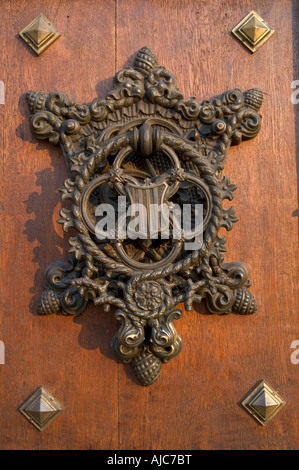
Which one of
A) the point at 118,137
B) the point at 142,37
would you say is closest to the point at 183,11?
the point at 142,37

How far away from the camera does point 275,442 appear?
37.3 inches

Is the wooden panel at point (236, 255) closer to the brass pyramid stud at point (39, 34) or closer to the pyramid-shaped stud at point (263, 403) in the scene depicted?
the pyramid-shaped stud at point (263, 403)

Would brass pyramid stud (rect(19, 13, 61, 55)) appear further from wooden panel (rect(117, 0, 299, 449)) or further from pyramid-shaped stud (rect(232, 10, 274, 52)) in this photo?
pyramid-shaped stud (rect(232, 10, 274, 52))

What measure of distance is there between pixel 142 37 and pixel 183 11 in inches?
4.1

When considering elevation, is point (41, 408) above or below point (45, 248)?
below

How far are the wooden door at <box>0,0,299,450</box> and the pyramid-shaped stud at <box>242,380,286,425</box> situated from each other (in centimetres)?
1

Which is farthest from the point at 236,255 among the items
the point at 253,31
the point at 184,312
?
the point at 253,31

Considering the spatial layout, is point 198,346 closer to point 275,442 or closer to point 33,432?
point 275,442

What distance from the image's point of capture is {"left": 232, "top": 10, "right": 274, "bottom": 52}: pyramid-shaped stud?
1023 millimetres

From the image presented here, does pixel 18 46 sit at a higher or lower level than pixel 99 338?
higher

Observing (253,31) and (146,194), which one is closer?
(146,194)

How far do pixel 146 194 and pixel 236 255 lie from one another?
23cm

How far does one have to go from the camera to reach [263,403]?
Result: 3.07 ft

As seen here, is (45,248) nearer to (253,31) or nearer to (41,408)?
(41,408)
